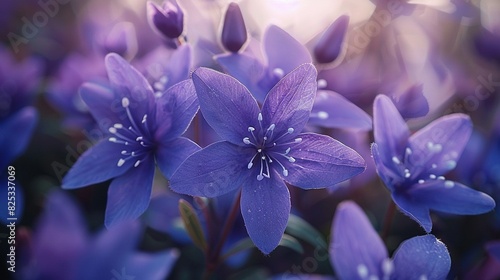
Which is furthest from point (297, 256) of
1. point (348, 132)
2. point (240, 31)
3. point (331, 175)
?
point (240, 31)

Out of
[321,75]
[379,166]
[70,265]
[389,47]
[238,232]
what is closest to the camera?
[70,265]

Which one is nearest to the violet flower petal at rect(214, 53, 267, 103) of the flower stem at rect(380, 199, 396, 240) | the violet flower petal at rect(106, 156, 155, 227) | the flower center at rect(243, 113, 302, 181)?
the flower center at rect(243, 113, 302, 181)

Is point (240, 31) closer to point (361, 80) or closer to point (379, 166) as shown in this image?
point (379, 166)

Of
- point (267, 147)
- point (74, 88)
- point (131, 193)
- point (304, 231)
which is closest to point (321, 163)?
point (267, 147)

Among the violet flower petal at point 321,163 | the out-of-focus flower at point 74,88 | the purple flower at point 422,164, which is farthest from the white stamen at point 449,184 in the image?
the out-of-focus flower at point 74,88

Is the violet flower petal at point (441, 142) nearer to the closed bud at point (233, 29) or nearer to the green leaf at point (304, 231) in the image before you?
the green leaf at point (304, 231)

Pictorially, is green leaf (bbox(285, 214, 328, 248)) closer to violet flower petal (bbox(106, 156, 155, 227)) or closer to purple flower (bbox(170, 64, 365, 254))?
purple flower (bbox(170, 64, 365, 254))
